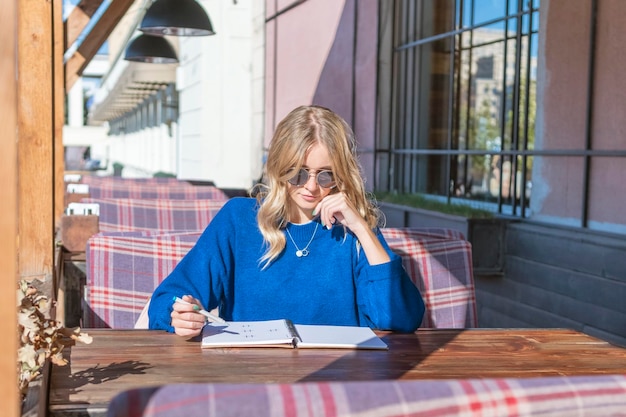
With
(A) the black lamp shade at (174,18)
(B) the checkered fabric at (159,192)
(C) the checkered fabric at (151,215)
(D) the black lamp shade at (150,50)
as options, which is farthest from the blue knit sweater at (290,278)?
(D) the black lamp shade at (150,50)

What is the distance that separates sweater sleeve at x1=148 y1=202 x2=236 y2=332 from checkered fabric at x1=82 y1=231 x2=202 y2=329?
435 millimetres

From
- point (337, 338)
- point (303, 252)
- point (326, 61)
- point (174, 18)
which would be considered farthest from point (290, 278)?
point (326, 61)

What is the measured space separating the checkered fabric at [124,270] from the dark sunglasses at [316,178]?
2.07ft

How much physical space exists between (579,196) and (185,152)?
1181cm

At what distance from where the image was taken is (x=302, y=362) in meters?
1.96

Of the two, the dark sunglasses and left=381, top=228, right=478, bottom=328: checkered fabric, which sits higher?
the dark sunglasses

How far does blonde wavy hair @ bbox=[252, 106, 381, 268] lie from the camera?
8.36 feet

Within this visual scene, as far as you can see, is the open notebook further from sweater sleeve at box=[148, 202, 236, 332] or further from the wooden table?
sweater sleeve at box=[148, 202, 236, 332]

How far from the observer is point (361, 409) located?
0.88m

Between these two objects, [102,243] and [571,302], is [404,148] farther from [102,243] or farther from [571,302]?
[102,243]

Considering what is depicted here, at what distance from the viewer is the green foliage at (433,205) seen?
5.22 metres

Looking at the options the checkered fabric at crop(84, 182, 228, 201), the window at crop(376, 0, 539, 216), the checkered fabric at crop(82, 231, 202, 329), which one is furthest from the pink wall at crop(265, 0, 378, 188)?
the checkered fabric at crop(82, 231, 202, 329)

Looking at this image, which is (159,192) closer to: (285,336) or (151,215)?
(151,215)

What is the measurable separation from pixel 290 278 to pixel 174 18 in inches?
164
